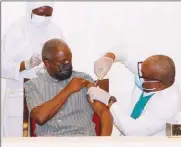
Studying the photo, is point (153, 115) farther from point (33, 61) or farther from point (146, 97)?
point (33, 61)

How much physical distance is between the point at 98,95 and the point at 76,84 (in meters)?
0.16

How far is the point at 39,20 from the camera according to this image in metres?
2.60

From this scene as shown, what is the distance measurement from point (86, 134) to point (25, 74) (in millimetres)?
576

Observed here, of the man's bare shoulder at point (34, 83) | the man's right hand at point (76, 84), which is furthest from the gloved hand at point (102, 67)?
the man's bare shoulder at point (34, 83)

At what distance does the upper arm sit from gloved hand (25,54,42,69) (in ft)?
0.46

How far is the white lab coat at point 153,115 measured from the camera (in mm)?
2447

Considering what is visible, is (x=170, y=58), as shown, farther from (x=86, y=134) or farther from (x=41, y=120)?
(x=41, y=120)

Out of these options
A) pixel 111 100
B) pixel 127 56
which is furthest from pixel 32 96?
pixel 127 56

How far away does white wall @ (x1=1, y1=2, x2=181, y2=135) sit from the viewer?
2627 millimetres

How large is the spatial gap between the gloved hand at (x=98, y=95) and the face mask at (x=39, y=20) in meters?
0.55

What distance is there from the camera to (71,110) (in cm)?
245

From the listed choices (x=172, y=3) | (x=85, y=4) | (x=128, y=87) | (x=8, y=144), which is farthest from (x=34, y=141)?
(x=172, y=3)

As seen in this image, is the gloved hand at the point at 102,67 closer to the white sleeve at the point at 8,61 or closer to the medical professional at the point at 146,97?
the medical professional at the point at 146,97

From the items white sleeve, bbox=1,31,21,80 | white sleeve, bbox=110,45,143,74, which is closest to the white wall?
white sleeve, bbox=110,45,143,74
